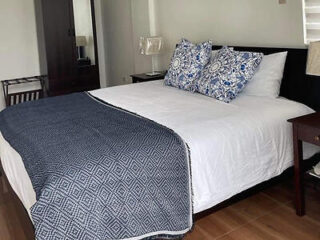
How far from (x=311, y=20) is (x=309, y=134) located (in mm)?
992

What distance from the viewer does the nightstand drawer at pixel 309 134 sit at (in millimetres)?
2010

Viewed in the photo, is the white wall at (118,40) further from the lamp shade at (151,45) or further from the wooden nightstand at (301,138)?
the wooden nightstand at (301,138)

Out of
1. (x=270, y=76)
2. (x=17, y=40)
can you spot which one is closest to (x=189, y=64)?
Result: (x=270, y=76)

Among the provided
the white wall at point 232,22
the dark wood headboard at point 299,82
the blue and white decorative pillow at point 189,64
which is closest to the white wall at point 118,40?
the white wall at point 232,22

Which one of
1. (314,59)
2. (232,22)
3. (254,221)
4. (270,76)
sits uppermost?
(232,22)

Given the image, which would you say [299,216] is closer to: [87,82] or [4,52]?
[87,82]

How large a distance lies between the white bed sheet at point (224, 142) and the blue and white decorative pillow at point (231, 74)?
8 centimetres

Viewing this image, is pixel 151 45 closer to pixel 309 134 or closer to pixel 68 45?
pixel 68 45

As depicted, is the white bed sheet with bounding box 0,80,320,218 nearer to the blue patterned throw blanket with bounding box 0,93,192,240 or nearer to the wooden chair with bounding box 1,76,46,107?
the blue patterned throw blanket with bounding box 0,93,192,240

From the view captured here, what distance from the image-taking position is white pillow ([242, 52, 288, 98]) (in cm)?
268

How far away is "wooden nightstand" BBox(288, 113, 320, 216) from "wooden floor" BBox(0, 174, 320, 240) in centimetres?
13

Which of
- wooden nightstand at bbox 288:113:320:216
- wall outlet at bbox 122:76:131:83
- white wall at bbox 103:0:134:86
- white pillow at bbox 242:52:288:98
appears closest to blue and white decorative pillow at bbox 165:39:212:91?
white pillow at bbox 242:52:288:98

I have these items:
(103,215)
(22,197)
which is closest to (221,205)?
(103,215)

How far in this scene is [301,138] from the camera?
83.6 inches
